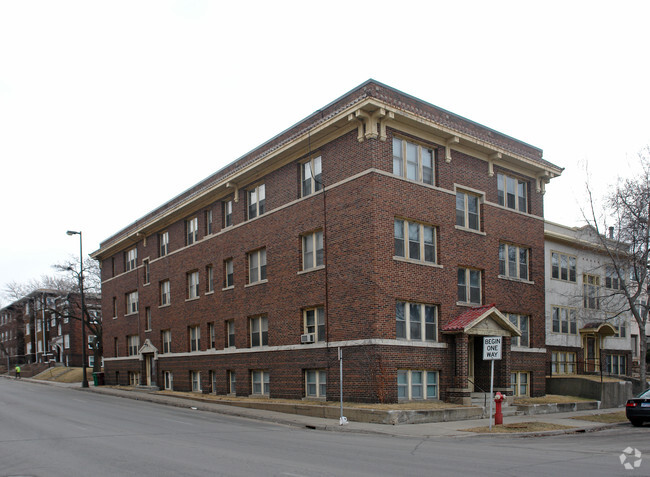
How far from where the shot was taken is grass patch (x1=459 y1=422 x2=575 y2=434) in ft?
62.5

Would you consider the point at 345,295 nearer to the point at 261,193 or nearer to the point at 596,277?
the point at 261,193

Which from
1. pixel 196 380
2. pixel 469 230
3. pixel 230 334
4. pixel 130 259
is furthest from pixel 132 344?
pixel 469 230

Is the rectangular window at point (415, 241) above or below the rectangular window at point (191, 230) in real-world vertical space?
below

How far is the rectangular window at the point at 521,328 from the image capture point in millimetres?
29384

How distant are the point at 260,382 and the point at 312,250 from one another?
7.64 m

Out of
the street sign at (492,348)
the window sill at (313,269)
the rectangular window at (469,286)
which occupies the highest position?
the window sill at (313,269)

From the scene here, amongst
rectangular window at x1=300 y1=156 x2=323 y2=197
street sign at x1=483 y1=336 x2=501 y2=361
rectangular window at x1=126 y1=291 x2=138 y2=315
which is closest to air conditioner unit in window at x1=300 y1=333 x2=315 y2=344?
rectangular window at x1=300 y1=156 x2=323 y2=197

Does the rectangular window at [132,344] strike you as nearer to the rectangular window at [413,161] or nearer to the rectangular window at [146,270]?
the rectangular window at [146,270]

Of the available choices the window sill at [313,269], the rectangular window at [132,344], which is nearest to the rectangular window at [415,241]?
the window sill at [313,269]

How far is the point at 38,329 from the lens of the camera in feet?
323

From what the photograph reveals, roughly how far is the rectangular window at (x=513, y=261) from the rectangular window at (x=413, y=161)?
5975 mm

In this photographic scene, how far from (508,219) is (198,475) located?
22.7 m

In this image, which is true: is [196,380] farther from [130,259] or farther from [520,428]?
[520,428]

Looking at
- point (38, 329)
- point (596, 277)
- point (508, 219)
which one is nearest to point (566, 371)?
point (596, 277)
